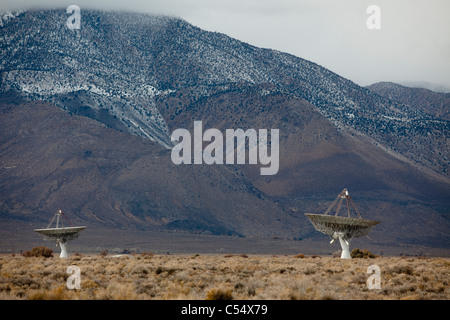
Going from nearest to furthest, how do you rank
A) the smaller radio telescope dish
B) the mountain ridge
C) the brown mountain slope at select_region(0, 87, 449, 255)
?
1. the smaller radio telescope dish
2. the brown mountain slope at select_region(0, 87, 449, 255)
3. the mountain ridge

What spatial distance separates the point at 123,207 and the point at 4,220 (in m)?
25.7

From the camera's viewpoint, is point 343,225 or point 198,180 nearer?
point 343,225

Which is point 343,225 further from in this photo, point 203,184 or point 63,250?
point 203,184

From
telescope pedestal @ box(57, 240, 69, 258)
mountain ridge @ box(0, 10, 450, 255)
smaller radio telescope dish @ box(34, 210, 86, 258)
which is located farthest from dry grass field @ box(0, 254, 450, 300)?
mountain ridge @ box(0, 10, 450, 255)

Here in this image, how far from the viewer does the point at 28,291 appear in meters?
27.4

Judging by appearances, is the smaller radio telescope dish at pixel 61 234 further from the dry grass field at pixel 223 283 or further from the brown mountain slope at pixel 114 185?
the brown mountain slope at pixel 114 185

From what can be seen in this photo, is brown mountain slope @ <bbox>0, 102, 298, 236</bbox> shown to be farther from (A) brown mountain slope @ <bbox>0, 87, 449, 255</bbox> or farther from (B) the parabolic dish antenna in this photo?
(B) the parabolic dish antenna

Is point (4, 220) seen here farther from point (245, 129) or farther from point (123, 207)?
point (245, 129)

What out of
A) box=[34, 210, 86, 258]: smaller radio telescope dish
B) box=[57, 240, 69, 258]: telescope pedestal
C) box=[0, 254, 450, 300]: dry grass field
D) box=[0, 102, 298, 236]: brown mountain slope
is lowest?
box=[0, 254, 450, 300]: dry grass field

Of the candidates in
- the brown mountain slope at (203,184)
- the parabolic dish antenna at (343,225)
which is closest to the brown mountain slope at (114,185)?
the brown mountain slope at (203,184)

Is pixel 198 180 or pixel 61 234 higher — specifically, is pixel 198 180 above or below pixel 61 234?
above

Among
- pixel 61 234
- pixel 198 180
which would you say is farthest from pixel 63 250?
pixel 198 180
